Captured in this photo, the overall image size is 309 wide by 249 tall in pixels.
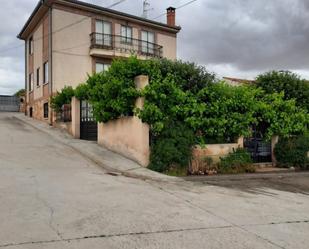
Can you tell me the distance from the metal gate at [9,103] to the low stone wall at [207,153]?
27.7 m

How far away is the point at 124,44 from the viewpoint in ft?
98.1

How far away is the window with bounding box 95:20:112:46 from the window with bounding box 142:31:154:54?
3.33 m

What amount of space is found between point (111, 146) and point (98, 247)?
11.2 metres

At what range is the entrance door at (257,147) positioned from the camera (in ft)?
53.6

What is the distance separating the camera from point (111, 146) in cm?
1659

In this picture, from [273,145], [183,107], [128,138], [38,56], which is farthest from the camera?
[38,56]

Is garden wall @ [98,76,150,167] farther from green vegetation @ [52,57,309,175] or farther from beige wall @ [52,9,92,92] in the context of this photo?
beige wall @ [52,9,92,92]

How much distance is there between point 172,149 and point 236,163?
2.81m

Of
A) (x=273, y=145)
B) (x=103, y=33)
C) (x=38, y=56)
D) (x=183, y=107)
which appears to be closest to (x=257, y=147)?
(x=273, y=145)

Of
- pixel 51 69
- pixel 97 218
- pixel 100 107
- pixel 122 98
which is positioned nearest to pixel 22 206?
pixel 97 218

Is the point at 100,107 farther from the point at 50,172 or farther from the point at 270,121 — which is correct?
the point at 270,121

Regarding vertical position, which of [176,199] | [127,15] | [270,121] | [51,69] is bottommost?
[176,199]

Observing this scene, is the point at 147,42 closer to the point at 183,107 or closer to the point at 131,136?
the point at 131,136

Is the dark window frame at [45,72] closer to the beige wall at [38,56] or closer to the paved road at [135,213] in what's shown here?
the beige wall at [38,56]
